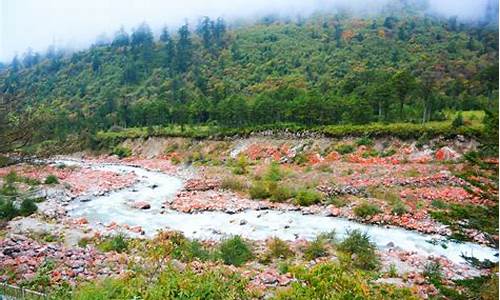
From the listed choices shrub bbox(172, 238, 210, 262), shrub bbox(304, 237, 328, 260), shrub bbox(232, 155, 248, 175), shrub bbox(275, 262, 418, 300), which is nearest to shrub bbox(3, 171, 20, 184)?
shrub bbox(232, 155, 248, 175)

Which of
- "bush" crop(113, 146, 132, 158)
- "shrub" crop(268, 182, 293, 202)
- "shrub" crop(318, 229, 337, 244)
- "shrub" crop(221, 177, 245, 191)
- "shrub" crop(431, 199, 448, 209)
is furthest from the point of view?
"bush" crop(113, 146, 132, 158)

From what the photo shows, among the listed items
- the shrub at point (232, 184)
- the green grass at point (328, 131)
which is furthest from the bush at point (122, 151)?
the shrub at point (232, 184)

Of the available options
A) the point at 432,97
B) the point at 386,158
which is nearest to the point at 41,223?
the point at 386,158

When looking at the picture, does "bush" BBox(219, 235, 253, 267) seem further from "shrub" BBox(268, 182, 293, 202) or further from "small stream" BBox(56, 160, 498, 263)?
"shrub" BBox(268, 182, 293, 202)

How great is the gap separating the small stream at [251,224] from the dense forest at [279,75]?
11.4 meters

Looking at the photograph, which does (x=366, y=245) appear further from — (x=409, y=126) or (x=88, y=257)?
(x=409, y=126)

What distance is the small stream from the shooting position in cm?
1838

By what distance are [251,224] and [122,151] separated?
1736 inches

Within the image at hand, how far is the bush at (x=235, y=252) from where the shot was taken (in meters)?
15.9

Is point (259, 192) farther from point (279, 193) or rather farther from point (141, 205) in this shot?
point (141, 205)

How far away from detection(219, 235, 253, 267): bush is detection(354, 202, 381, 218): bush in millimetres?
8586

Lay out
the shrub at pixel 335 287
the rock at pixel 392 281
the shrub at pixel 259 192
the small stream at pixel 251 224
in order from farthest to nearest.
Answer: the shrub at pixel 259 192 → the small stream at pixel 251 224 → the rock at pixel 392 281 → the shrub at pixel 335 287

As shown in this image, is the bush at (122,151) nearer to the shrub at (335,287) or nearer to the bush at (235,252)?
the bush at (235,252)

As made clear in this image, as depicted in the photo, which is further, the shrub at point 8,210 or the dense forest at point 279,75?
the dense forest at point 279,75
